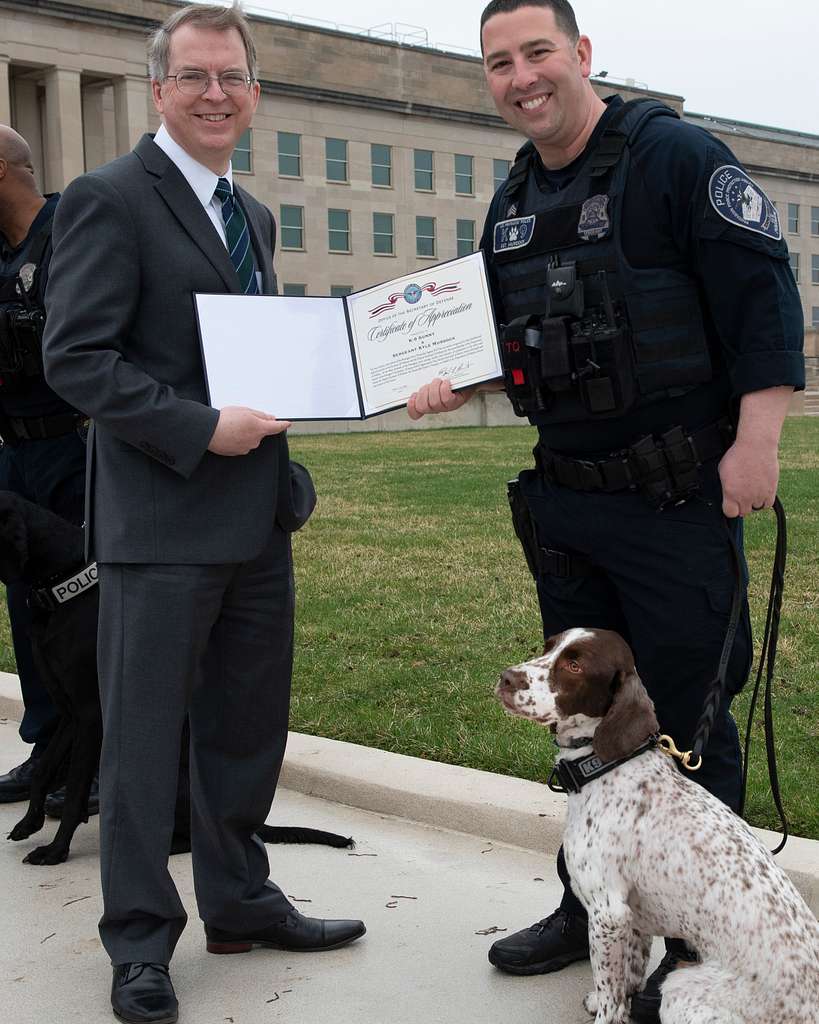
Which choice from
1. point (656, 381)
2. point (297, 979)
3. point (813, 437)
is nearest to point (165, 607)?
point (297, 979)

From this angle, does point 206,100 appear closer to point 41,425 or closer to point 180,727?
point 180,727

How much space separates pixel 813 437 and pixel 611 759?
21.6 metres

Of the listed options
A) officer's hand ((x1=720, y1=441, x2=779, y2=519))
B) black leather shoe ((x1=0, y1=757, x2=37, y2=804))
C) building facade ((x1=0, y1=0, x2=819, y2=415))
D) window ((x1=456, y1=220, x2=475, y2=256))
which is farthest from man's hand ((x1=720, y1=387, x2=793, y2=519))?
window ((x1=456, y1=220, x2=475, y2=256))

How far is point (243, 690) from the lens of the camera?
12.2ft

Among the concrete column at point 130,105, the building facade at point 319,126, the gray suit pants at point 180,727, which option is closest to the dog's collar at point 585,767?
the gray suit pants at point 180,727

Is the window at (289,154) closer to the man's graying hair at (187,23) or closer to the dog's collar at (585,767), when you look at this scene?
the man's graying hair at (187,23)

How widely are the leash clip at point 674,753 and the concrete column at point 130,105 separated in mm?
53769

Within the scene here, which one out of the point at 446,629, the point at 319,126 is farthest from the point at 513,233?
the point at 319,126

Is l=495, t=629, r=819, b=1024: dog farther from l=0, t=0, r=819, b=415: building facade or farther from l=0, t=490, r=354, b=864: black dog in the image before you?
l=0, t=0, r=819, b=415: building facade

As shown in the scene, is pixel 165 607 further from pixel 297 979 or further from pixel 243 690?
pixel 297 979

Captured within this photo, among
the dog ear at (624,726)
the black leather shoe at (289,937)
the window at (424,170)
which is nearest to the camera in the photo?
the dog ear at (624,726)

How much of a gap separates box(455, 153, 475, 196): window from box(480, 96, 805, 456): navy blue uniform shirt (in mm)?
62993

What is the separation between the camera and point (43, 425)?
5.02 meters

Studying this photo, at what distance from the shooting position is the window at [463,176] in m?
64.3
